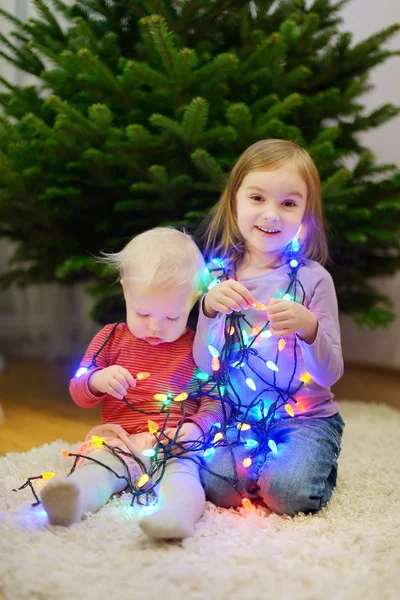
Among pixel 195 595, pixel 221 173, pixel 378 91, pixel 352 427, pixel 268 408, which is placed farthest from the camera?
pixel 378 91

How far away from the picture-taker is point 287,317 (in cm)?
96

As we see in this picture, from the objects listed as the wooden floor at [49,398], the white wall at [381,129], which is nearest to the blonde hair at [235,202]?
the wooden floor at [49,398]

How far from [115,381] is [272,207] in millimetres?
405

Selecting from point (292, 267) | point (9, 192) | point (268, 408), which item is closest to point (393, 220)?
point (292, 267)

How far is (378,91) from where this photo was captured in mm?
2412

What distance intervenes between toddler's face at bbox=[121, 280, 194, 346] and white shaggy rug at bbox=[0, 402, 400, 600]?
0.29 metres

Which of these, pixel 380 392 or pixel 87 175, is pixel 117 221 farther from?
pixel 380 392

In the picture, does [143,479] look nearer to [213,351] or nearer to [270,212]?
[213,351]

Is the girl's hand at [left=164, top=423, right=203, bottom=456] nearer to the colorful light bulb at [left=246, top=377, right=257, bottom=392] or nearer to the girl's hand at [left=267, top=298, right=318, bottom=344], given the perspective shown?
the colorful light bulb at [left=246, top=377, right=257, bottom=392]

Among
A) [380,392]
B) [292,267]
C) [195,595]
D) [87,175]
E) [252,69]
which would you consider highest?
[252,69]

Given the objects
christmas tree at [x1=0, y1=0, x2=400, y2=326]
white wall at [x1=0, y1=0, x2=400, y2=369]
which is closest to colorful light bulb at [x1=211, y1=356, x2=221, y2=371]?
christmas tree at [x1=0, y1=0, x2=400, y2=326]

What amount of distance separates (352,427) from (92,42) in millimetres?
1214

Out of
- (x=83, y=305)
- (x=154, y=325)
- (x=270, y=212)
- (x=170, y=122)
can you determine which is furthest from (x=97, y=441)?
(x=83, y=305)

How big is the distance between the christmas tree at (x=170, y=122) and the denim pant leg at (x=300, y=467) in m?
0.60
